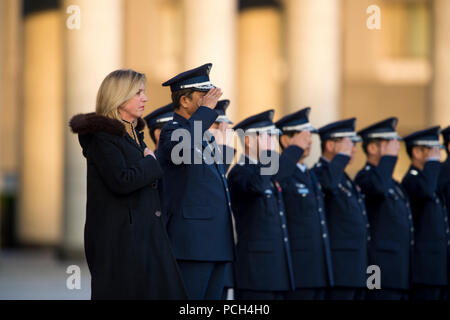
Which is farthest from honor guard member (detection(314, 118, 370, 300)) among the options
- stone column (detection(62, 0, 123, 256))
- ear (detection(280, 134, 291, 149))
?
stone column (detection(62, 0, 123, 256))

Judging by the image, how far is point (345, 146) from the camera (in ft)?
26.7

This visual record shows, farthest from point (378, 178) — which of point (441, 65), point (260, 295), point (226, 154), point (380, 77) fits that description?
point (380, 77)

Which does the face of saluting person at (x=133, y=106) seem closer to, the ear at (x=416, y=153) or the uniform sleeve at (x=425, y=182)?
the uniform sleeve at (x=425, y=182)

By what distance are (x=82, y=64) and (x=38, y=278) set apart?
12.1ft

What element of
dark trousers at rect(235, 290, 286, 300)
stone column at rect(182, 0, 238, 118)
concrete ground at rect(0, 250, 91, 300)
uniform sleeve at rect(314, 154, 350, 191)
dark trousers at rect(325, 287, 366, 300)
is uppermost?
stone column at rect(182, 0, 238, 118)

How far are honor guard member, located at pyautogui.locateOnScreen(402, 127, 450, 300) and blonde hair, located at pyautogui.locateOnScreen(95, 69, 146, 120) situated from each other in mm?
4173

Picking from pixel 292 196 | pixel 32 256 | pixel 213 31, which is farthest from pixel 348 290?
pixel 32 256

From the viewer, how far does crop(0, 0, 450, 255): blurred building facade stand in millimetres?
14586

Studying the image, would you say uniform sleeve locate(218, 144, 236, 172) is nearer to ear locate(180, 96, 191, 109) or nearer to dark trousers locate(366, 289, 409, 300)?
ear locate(180, 96, 191, 109)

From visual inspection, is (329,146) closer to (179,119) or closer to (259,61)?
(179,119)

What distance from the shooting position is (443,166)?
9.10 m

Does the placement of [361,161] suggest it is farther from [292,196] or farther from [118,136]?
[118,136]
